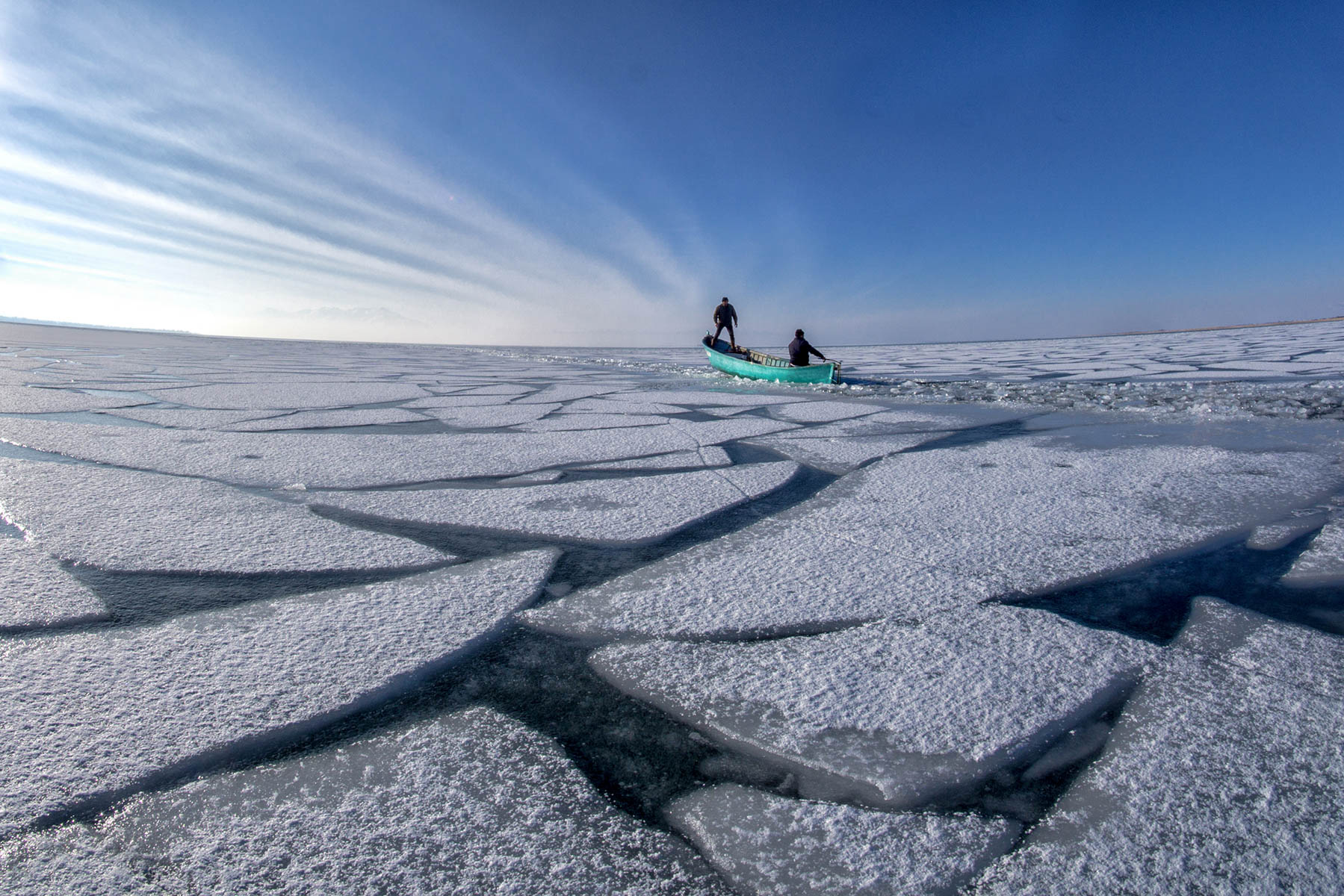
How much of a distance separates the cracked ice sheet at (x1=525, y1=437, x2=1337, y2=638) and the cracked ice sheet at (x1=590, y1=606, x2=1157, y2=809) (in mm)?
107

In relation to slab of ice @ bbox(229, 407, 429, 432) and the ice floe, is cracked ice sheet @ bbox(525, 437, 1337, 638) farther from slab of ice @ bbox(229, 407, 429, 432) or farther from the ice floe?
slab of ice @ bbox(229, 407, 429, 432)

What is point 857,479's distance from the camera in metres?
2.54

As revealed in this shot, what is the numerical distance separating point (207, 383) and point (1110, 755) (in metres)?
7.99

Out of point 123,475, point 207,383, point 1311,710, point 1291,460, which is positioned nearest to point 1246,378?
point 1291,460

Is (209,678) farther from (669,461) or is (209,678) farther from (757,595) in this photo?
(669,461)

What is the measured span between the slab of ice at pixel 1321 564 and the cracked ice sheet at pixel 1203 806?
649mm

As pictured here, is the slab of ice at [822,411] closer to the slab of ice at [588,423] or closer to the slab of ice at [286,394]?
the slab of ice at [588,423]

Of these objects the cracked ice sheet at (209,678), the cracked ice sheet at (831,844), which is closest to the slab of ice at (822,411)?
the cracked ice sheet at (209,678)

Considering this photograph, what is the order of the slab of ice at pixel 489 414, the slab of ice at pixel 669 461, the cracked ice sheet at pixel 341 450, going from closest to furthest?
the cracked ice sheet at pixel 341 450, the slab of ice at pixel 669 461, the slab of ice at pixel 489 414

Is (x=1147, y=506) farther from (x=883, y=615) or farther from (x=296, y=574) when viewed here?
(x=296, y=574)

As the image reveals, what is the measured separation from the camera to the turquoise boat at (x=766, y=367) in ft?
24.7

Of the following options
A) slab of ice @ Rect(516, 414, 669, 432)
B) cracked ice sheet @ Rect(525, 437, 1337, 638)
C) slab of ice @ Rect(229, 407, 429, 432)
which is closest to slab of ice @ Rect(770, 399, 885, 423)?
slab of ice @ Rect(516, 414, 669, 432)

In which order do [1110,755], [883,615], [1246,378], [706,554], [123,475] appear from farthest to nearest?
1. [1246,378]
2. [123,475]
3. [706,554]
4. [883,615]
5. [1110,755]

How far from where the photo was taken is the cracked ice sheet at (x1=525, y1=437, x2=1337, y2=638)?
4.62 feet
